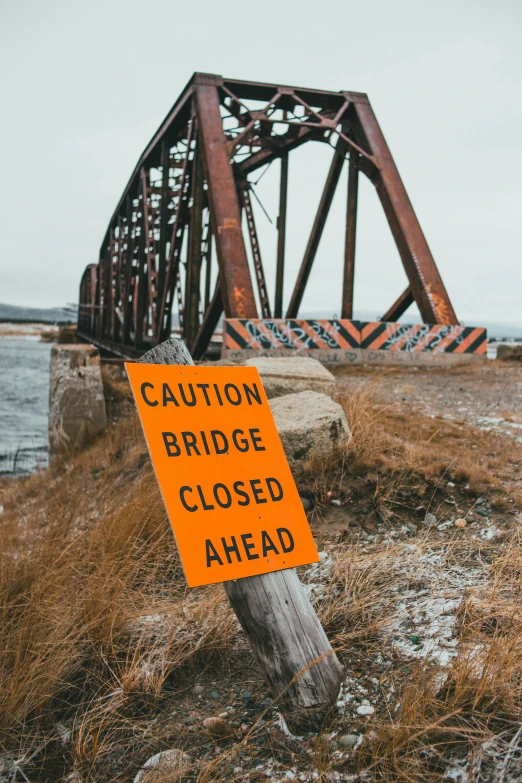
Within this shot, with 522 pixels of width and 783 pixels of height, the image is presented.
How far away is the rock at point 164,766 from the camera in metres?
1.70

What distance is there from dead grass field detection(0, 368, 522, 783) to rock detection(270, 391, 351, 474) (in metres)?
0.10

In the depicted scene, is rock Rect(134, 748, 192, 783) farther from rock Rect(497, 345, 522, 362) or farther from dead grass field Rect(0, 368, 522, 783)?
rock Rect(497, 345, 522, 362)

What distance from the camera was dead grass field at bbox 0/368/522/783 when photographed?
171 cm

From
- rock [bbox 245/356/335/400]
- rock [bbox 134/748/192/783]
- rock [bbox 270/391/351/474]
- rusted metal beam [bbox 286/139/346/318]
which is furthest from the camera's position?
rusted metal beam [bbox 286/139/346/318]

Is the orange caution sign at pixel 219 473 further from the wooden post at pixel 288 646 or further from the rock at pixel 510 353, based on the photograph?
the rock at pixel 510 353

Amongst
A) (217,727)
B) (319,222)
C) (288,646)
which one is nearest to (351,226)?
(319,222)

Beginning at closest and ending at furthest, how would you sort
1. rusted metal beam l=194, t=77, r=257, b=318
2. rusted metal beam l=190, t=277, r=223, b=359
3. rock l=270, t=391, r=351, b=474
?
rock l=270, t=391, r=351, b=474 < rusted metal beam l=194, t=77, r=257, b=318 < rusted metal beam l=190, t=277, r=223, b=359

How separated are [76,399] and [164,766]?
5.09 m

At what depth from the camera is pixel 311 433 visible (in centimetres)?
358

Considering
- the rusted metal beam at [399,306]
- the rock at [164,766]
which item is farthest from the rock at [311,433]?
the rusted metal beam at [399,306]

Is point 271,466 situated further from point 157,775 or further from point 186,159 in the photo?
point 186,159

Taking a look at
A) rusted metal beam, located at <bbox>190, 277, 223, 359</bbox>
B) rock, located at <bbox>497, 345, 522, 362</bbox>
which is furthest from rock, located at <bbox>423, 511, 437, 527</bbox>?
rock, located at <bbox>497, 345, 522, 362</bbox>

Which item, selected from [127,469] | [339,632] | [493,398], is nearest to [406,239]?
[493,398]

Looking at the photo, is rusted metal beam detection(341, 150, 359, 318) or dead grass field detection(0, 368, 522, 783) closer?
dead grass field detection(0, 368, 522, 783)
